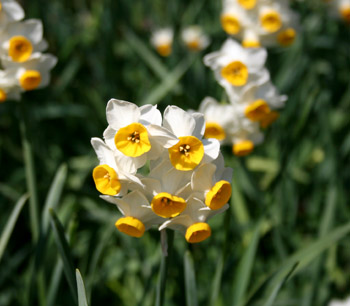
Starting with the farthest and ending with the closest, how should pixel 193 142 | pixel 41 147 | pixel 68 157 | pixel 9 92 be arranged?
pixel 68 157, pixel 41 147, pixel 9 92, pixel 193 142

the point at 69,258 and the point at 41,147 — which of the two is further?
the point at 41,147

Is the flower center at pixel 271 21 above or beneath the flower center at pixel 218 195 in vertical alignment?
beneath

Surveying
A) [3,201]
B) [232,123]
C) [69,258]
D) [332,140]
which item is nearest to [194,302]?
[69,258]

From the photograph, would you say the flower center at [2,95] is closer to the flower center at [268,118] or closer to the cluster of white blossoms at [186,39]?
the flower center at [268,118]

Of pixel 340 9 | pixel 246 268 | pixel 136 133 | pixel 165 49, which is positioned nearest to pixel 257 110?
pixel 246 268

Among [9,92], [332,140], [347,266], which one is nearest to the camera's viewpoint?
[9,92]

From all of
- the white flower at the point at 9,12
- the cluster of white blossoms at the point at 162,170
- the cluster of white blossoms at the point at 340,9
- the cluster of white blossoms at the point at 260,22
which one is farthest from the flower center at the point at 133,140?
the cluster of white blossoms at the point at 340,9

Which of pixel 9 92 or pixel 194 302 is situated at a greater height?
pixel 9 92

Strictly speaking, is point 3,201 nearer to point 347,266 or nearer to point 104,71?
point 104,71
